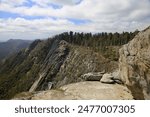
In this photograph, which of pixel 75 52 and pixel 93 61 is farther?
pixel 75 52

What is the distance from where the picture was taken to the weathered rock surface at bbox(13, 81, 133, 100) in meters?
19.8

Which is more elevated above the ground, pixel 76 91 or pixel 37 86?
pixel 76 91

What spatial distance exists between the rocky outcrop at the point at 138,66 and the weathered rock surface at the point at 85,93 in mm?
818

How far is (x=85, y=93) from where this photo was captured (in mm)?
20688

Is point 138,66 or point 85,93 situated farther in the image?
point 85,93

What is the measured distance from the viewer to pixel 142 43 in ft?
66.9

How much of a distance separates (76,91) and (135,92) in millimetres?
4655

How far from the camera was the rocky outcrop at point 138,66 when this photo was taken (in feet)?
62.6

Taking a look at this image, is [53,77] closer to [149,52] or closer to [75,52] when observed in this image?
[75,52]

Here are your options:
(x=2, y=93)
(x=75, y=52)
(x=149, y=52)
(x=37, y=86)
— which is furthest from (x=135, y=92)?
(x=2, y=93)

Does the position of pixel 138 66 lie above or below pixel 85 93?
above

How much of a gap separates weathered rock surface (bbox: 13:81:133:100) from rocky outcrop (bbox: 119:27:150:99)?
0.82 m

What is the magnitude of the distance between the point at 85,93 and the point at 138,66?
4.56 meters

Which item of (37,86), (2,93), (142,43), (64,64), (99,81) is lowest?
(2,93)
